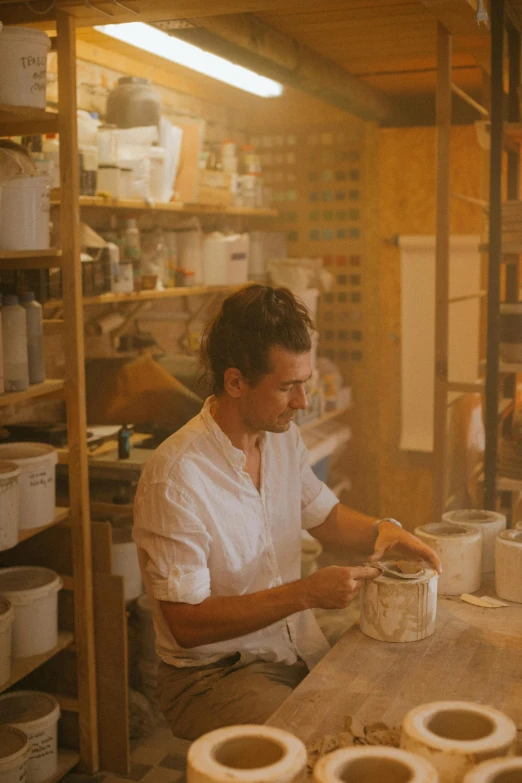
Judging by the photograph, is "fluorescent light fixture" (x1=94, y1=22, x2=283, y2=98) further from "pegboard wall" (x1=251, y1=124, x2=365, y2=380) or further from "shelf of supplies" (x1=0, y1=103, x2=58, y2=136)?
"pegboard wall" (x1=251, y1=124, x2=365, y2=380)

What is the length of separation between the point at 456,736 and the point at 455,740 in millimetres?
88

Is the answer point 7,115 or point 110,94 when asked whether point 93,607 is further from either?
point 110,94

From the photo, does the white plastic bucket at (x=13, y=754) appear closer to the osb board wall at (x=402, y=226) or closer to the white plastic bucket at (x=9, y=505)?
the white plastic bucket at (x=9, y=505)

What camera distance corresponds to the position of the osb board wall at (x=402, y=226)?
18.1ft

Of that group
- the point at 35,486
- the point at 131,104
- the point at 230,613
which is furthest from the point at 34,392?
the point at 131,104

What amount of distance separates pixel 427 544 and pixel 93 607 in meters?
1.40

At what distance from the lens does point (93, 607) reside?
3.08m

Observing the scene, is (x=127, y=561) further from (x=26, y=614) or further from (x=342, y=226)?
(x=342, y=226)

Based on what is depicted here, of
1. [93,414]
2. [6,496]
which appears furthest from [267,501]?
[93,414]

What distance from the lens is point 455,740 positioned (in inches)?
49.3

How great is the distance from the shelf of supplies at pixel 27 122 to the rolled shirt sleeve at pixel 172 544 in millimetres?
1326

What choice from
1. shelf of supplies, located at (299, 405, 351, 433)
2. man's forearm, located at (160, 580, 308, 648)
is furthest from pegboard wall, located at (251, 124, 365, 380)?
man's forearm, located at (160, 580, 308, 648)

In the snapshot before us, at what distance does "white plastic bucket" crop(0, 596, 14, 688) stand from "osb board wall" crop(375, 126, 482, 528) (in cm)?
355

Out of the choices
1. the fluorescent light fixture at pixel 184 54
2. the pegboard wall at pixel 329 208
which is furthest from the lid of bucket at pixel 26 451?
the pegboard wall at pixel 329 208
